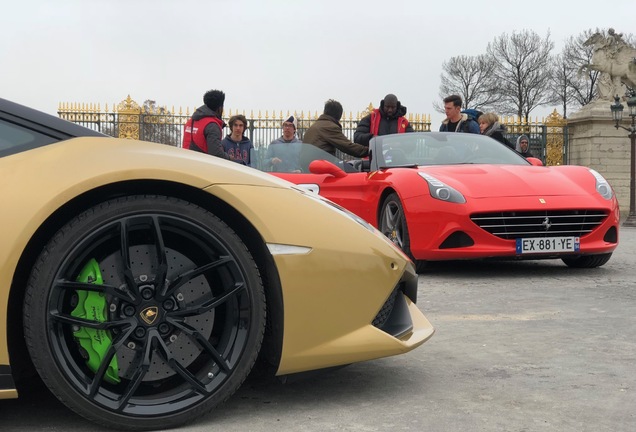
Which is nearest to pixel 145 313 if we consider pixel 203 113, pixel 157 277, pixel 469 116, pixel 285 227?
pixel 157 277

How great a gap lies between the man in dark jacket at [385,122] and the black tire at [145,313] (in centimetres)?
Result: 717

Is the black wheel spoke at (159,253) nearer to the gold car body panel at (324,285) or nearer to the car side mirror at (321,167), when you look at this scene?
the gold car body panel at (324,285)

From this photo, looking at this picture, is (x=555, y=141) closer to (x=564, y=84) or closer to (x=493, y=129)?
(x=493, y=129)

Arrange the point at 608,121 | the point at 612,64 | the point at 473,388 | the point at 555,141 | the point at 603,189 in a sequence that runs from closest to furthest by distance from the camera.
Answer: the point at 473,388
the point at 603,189
the point at 608,121
the point at 612,64
the point at 555,141

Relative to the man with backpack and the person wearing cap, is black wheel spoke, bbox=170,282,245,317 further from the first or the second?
the man with backpack

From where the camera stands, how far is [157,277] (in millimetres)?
2572

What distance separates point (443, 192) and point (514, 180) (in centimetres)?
65

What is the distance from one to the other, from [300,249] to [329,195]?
544 centimetres

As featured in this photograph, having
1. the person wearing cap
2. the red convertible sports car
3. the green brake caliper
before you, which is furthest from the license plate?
the green brake caliper

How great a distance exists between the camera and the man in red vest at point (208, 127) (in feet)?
27.4

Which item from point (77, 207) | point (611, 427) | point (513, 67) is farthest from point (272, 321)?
point (513, 67)

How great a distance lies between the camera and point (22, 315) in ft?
8.26

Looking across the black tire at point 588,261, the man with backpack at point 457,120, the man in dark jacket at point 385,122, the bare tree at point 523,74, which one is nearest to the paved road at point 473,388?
the black tire at point 588,261

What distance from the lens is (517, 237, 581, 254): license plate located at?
21.5ft
